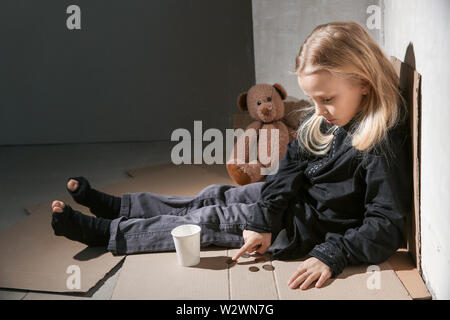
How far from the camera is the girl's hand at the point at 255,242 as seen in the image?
136 centimetres

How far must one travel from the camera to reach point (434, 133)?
42.1 inches

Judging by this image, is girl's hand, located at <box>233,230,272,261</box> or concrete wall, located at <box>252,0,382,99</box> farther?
concrete wall, located at <box>252,0,382,99</box>

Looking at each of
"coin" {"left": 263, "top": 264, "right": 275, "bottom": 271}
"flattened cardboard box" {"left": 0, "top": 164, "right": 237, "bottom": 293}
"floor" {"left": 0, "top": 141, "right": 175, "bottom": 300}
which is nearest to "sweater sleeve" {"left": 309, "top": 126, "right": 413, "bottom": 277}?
"coin" {"left": 263, "top": 264, "right": 275, "bottom": 271}

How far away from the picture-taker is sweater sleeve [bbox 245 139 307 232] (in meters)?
1.39

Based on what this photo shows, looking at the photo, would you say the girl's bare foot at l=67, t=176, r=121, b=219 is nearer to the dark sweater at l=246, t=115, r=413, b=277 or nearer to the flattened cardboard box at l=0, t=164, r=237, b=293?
the flattened cardboard box at l=0, t=164, r=237, b=293

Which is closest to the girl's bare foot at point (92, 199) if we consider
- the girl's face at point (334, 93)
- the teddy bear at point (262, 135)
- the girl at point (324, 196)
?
the girl at point (324, 196)

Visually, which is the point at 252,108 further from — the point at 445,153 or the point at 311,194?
the point at 445,153

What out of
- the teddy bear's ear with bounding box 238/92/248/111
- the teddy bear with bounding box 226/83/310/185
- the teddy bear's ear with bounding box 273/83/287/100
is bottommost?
the teddy bear with bounding box 226/83/310/185

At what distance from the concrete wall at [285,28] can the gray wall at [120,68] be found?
75 centimetres

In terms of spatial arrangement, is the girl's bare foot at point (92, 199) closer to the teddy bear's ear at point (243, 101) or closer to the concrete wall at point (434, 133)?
the teddy bear's ear at point (243, 101)

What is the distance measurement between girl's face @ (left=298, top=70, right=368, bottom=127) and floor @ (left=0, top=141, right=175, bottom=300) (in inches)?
52.1

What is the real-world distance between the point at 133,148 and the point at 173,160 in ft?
1.46

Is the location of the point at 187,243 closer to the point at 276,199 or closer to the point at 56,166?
the point at 276,199

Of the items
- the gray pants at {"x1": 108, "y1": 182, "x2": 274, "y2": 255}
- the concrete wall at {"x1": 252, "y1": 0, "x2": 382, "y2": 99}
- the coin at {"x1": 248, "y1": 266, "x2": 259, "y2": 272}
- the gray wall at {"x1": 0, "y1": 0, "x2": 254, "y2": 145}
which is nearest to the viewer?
the coin at {"x1": 248, "y1": 266, "x2": 259, "y2": 272}
